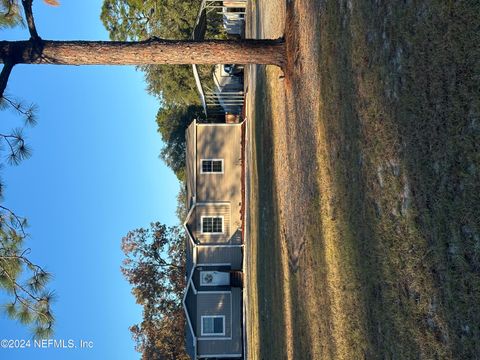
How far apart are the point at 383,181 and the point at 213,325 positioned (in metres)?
21.8

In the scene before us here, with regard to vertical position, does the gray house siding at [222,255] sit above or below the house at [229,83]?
below

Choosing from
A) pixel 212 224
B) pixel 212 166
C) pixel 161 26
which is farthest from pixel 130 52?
pixel 161 26

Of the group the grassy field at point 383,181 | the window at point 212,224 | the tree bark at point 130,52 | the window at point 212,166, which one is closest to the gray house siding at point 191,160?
the window at point 212,166

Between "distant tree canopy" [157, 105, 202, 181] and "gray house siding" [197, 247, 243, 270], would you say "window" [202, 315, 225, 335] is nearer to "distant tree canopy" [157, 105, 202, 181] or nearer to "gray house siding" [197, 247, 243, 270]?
"gray house siding" [197, 247, 243, 270]

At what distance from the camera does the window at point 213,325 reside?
26.3m

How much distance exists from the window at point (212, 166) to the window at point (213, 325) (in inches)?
308

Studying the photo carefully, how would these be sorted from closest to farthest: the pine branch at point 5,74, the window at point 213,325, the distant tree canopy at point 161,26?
1. the pine branch at point 5,74
2. the window at point 213,325
3. the distant tree canopy at point 161,26

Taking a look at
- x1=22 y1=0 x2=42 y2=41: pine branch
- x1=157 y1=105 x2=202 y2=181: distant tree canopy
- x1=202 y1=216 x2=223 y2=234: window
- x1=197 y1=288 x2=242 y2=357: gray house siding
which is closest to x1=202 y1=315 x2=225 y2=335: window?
x1=197 y1=288 x2=242 y2=357: gray house siding

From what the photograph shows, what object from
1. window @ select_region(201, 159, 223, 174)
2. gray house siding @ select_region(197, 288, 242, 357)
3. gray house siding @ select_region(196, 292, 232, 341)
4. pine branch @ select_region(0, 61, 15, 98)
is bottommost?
gray house siding @ select_region(197, 288, 242, 357)

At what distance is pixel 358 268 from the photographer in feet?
23.8

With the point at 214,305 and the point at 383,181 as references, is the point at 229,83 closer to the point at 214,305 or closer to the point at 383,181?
the point at 214,305

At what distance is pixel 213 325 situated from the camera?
26.4 meters

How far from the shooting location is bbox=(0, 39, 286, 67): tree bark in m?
9.39

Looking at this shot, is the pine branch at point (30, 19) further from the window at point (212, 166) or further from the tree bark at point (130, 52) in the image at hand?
the window at point (212, 166)
